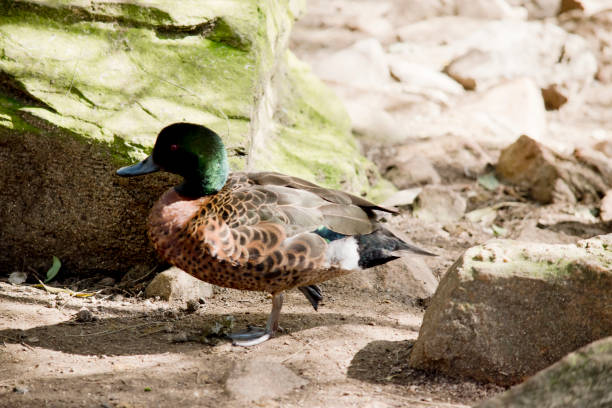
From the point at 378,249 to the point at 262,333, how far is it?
0.78 metres

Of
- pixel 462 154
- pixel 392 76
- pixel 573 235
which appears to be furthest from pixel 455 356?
pixel 392 76

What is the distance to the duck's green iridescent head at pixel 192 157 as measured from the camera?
135 inches

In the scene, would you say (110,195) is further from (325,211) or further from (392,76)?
(392,76)

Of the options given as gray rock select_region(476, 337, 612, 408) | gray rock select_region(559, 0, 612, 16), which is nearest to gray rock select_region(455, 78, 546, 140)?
gray rock select_region(559, 0, 612, 16)

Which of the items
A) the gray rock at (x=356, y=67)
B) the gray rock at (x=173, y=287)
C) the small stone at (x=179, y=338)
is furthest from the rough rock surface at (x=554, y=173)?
the small stone at (x=179, y=338)

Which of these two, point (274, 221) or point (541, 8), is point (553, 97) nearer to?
point (541, 8)

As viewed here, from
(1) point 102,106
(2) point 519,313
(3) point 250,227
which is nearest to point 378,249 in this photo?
(3) point 250,227

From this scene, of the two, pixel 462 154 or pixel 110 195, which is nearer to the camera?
pixel 110 195

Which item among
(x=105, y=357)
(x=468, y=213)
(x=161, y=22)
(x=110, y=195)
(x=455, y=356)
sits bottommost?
(x=468, y=213)

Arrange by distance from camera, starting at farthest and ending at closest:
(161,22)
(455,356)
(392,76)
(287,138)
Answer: (392,76), (287,138), (161,22), (455,356)

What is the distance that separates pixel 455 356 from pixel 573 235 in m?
2.90

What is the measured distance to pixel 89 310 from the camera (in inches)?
149

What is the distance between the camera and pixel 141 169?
355 centimetres

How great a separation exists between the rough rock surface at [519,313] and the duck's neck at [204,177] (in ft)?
4.50
